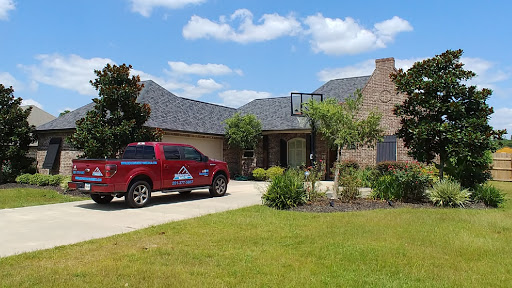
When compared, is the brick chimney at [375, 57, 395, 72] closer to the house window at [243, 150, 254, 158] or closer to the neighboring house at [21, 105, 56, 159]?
the house window at [243, 150, 254, 158]

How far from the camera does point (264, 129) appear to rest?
845 inches

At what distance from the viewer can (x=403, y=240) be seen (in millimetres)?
6402

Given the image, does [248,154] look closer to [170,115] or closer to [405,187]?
[170,115]

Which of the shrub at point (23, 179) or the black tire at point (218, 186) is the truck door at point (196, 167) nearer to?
the black tire at point (218, 186)

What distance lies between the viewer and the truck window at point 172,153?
11.5 metres

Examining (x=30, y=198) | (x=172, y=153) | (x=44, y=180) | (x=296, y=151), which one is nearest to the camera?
(x=172, y=153)

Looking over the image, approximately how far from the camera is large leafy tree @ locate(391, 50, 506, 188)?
10.5 meters

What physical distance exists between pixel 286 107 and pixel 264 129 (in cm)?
308

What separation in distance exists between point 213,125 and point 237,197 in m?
9.65

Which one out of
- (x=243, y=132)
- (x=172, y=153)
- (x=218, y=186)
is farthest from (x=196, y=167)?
(x=243, y=132)

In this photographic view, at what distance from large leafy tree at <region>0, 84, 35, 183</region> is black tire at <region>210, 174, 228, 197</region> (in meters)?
10.1

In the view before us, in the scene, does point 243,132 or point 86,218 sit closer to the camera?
point 86,218

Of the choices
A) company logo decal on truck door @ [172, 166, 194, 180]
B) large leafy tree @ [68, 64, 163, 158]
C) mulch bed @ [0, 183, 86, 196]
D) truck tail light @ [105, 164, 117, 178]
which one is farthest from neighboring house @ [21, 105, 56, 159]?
truck tail light @ [105, 164, 117, 178]

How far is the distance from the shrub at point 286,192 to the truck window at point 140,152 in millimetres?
3705
